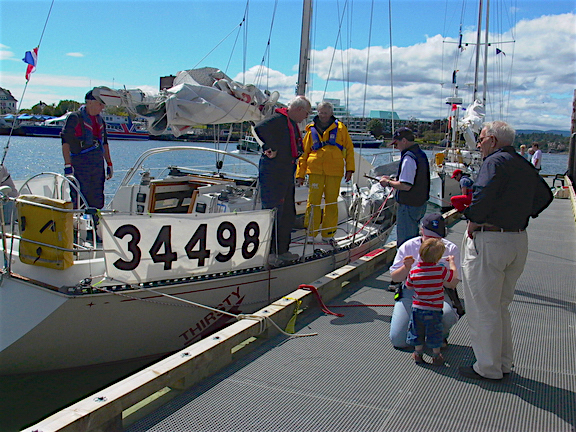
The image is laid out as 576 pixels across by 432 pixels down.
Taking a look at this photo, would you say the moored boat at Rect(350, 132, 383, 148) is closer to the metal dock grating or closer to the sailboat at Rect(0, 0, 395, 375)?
the sailboat at Rect(0, 0, 395, 375)

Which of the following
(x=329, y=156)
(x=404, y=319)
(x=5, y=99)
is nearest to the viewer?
(x=404, y=319)

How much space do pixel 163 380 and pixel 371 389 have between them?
4.73 feet

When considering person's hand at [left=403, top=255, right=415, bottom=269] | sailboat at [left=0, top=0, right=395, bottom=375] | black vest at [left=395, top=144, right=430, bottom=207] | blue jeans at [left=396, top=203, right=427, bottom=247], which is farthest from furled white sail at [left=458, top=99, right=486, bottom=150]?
person's hand at [left=403, top=255, right=415, bottom=269]

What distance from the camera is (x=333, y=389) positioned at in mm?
3408

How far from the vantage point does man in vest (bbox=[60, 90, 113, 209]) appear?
20.4 ft

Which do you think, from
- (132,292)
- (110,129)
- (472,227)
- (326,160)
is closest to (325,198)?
(326,160)

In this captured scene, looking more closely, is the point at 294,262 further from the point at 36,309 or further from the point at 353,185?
the point at 353,185

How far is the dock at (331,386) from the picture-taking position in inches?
117

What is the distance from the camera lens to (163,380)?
3.23 m

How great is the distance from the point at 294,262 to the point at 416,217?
5.36ft

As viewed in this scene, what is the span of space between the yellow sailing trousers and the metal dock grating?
224 cm

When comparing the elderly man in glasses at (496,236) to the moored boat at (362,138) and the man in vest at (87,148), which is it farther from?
the moored boat at (362,138)

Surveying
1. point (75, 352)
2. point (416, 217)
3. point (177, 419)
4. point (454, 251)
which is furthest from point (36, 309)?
point (416, 217)

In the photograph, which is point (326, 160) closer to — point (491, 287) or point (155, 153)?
point (155, 153)
